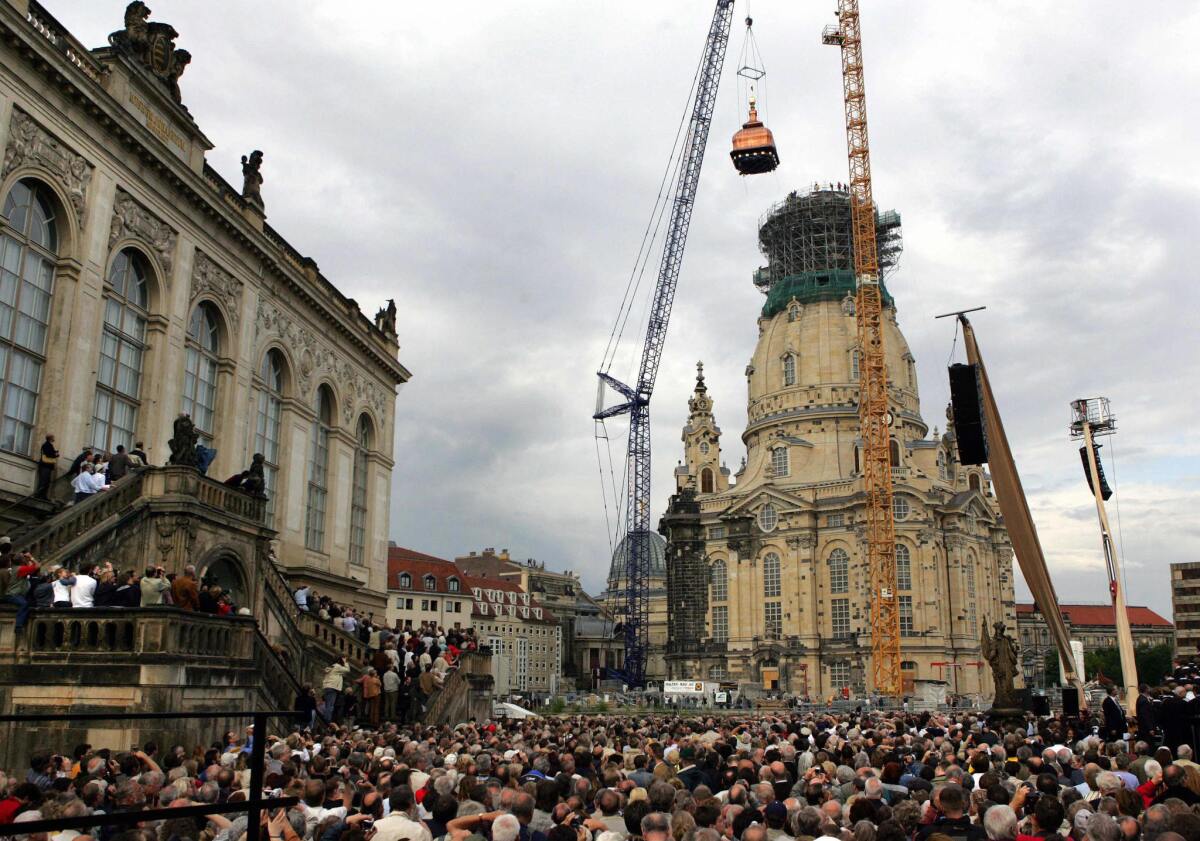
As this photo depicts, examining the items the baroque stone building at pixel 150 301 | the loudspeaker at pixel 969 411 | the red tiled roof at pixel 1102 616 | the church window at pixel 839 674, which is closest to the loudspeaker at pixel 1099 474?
the loudspeaker at pixel 969 411

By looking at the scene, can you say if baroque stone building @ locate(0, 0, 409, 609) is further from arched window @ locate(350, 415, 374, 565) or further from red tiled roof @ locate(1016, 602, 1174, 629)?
red tiled roof @ locate(1016, 602, 1174, 629)

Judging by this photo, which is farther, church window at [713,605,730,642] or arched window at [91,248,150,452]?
church window at [713,605,730,642]

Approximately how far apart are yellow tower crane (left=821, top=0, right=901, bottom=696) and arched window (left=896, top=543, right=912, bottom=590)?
3.60m

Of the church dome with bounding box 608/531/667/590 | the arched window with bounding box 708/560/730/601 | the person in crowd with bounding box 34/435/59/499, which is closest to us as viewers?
the person in crowd with bounding box 34/435/59/499

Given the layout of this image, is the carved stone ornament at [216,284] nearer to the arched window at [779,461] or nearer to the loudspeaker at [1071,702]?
the loudspeaker at [1071,702]

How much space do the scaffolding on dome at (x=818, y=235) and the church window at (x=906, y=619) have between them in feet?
110

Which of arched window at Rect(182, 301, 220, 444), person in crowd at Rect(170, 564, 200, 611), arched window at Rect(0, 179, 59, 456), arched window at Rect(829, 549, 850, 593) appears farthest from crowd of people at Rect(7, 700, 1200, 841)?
arched window at Rect(829, 549, 850, 593)

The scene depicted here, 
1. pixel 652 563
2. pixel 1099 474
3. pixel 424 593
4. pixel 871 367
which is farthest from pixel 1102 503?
pixel 652 563

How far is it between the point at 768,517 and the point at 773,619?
9.06m

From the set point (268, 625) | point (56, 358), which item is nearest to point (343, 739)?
point (268, 625)

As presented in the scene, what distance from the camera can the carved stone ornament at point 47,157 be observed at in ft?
68.9

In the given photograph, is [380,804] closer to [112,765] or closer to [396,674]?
[112,765]

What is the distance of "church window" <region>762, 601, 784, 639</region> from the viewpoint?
87.2 meters

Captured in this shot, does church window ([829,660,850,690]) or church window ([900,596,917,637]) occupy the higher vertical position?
church window ([900,596,917,637])
